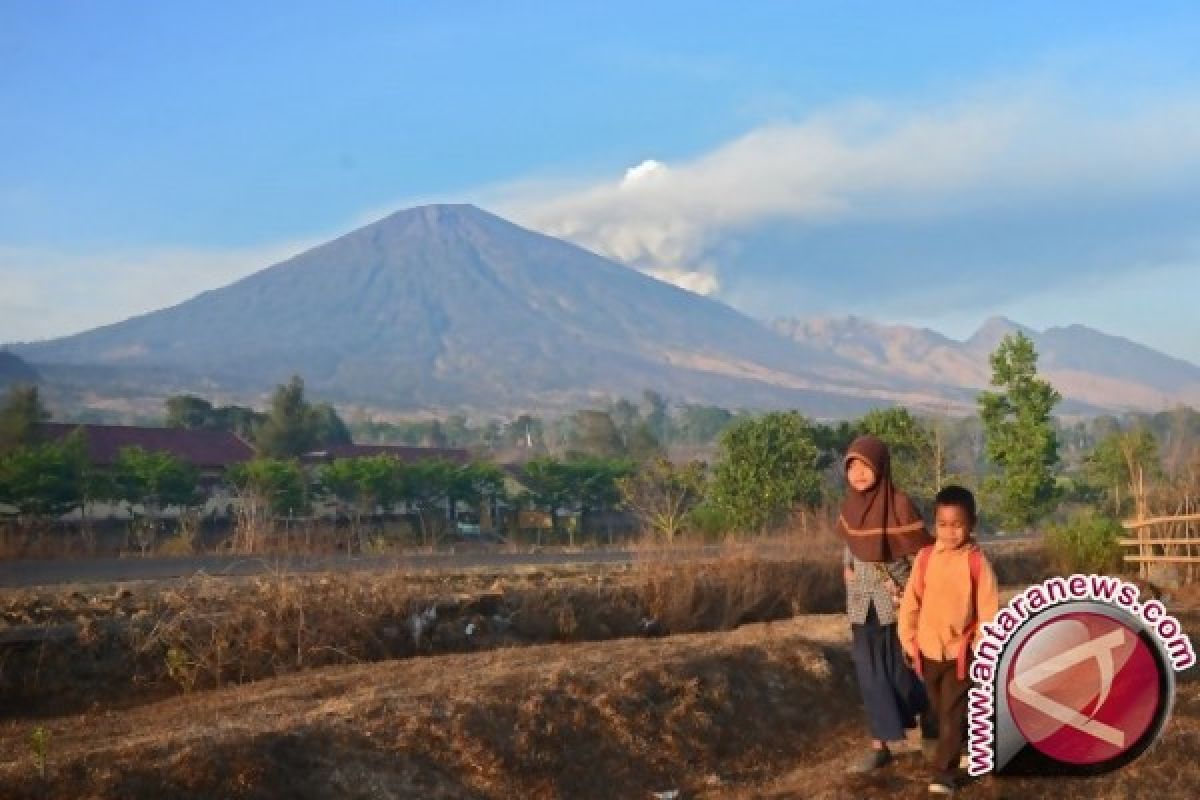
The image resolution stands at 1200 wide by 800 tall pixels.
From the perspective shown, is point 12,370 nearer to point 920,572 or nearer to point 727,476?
point 727,476

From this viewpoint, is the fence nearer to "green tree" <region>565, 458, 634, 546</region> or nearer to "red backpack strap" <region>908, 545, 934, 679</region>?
"red backpack strap" <region>908, 545, 934, 679</region>

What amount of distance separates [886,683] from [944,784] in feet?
2.55

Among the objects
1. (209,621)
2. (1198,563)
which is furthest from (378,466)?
(209,621)

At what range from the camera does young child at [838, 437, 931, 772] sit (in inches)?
262

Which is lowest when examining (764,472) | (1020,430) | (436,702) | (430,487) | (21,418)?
(436,702)

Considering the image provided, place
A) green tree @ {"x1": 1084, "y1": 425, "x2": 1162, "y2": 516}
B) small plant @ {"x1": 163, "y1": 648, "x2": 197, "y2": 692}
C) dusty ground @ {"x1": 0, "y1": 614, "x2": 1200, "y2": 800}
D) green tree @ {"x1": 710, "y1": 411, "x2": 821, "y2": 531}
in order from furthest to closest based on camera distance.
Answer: green tree @ {"x1": 1084, "y1": 425, "x2": 1162, "y2": 516}
green tree @ {"x1": 710, "y1": 411, "x2": 821, "y2": 531}
small plant @ {"x1": 163, "y1": 648, "x2": 197, "y2": 692}
dusty ground @ {"x1": 0, "y1": 614, "x2": 1200, "y2": 800}

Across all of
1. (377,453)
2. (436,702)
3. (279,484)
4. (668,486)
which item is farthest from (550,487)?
(436,702)

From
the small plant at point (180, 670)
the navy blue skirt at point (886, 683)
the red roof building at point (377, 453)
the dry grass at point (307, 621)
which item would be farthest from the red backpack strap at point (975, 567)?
the red roof building at point (377, 453)

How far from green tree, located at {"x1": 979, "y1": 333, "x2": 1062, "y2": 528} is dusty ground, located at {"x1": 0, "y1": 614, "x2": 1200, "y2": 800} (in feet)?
54.6

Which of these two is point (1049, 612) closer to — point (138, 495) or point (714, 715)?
point (714, 715)

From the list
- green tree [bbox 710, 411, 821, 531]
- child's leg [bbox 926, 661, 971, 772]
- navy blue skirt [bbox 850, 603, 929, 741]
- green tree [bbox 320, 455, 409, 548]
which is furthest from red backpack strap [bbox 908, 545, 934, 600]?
green tree [bbox 320, 455, 409, 548]

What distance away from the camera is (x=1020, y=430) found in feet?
86.9

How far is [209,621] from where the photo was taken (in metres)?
11.2

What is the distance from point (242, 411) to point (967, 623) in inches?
2415
